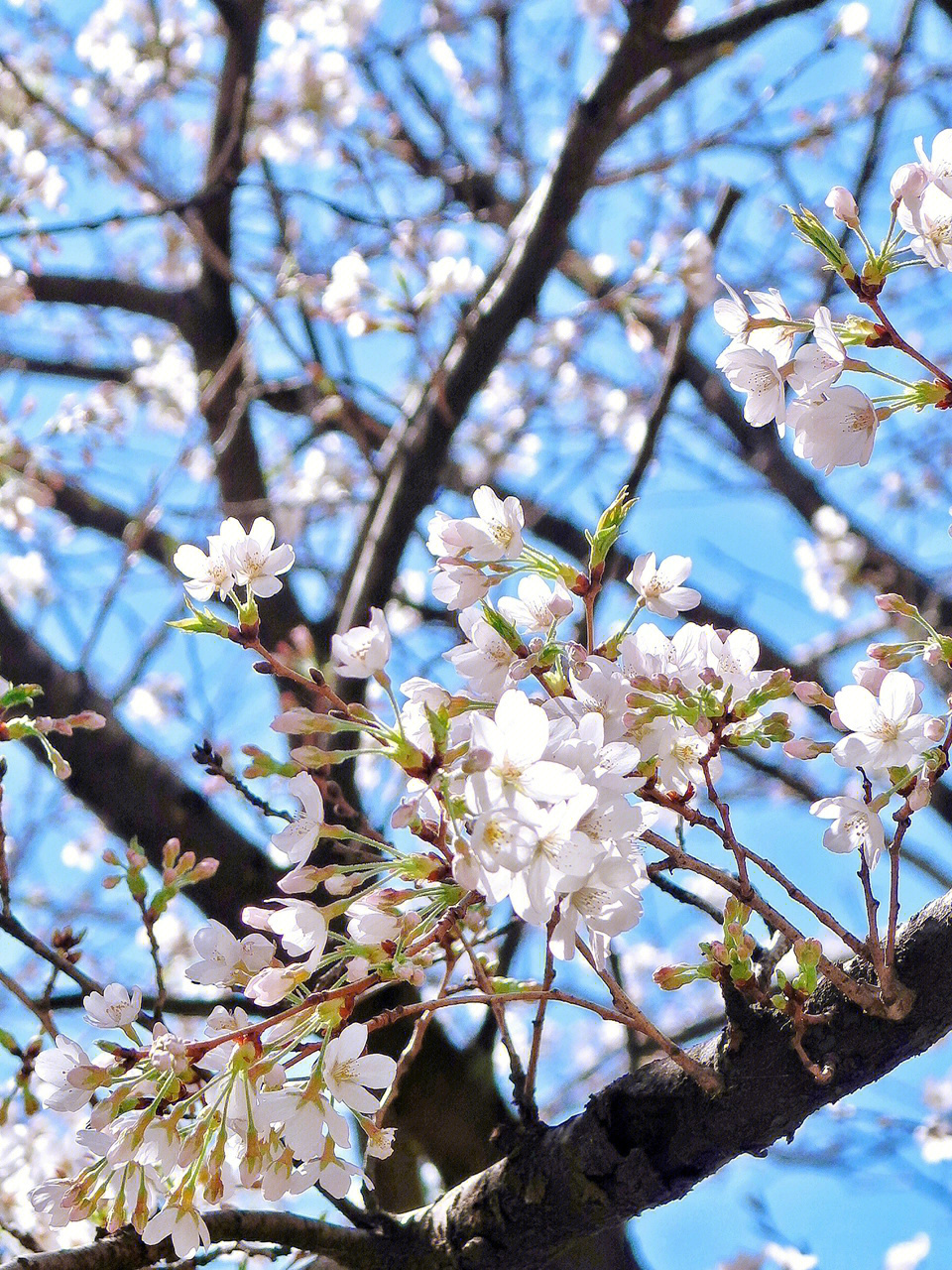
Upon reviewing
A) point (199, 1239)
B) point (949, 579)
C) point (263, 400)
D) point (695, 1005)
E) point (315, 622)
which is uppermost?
point (263, 400)

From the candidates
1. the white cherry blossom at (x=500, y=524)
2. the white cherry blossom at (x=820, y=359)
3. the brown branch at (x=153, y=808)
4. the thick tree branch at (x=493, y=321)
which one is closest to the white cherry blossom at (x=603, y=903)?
the white cherry blossom at (x=500, y=524)

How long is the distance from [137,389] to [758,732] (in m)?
3.57

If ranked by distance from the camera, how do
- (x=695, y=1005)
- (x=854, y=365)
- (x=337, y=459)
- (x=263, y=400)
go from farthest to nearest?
(x=695, y=1005) → (x=337, y=459) → (x=263, y=400) → (x=854, y=365)

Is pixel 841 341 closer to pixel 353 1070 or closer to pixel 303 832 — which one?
pixel 303 832

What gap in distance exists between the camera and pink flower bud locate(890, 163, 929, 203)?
0.78m

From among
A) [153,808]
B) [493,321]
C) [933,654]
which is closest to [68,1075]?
[933,654]

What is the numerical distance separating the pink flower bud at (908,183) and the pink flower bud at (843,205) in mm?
46

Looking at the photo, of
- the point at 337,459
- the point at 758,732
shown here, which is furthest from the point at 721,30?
the point at 337,459

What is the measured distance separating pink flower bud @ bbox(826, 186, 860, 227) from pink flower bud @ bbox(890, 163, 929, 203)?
0.05 metres

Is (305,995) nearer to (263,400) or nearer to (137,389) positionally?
(263,400)

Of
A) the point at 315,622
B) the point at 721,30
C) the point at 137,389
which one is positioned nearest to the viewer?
the point at 721,30

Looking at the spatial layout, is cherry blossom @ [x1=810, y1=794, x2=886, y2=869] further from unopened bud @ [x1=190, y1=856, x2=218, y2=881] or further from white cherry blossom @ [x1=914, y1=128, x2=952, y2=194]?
unopened bud @ [x1=190, y1=856, x2=218, y2=881]

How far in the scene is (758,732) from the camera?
0.83 m

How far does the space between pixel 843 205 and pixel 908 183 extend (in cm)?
6
